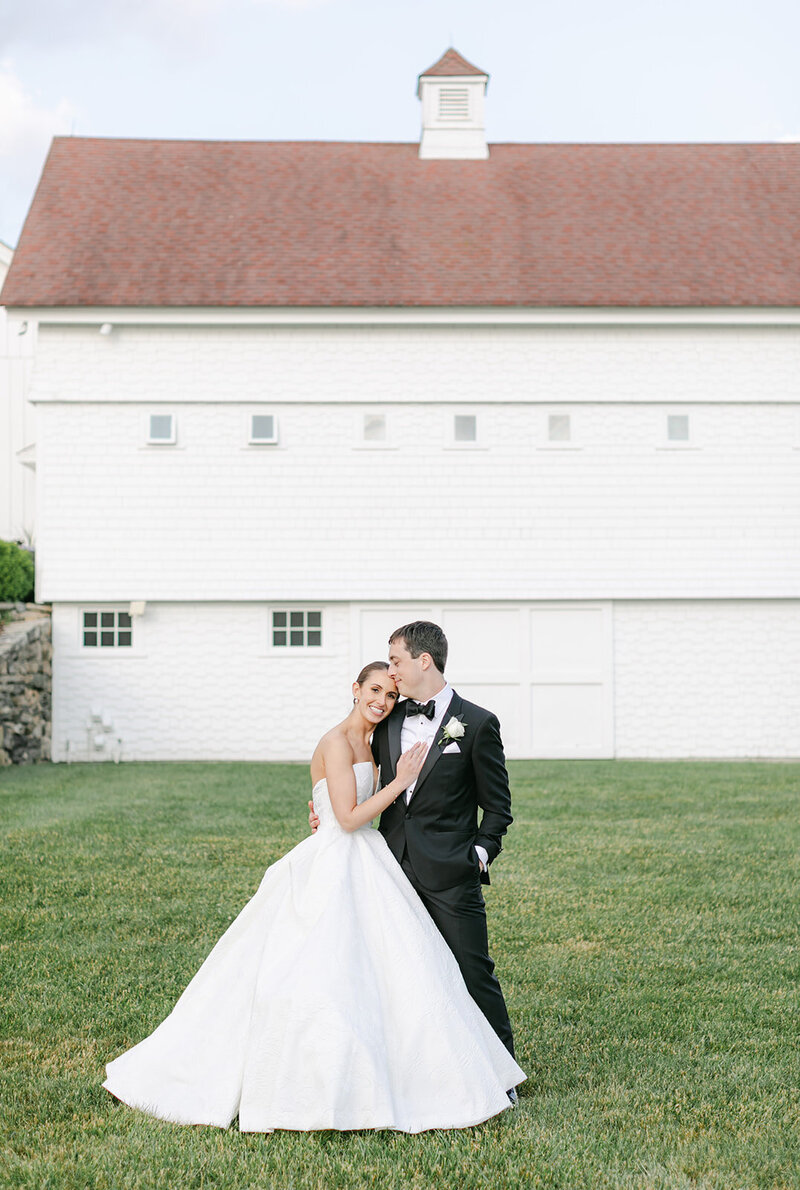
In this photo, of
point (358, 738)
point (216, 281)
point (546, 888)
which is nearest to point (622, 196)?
point (216, 281)

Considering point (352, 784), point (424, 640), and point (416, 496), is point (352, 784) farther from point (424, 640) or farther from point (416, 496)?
point (416, 496)

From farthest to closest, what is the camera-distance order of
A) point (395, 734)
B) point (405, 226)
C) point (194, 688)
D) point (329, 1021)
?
point (405, 226), point (194, 688), point (395, 734), point (329, 1021)

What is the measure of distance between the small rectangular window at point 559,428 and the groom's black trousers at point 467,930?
1441 centimetres

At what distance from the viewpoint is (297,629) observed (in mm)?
18688

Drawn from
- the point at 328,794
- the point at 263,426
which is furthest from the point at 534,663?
the point at 328,794

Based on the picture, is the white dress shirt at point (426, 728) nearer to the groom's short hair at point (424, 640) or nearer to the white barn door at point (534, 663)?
the groom's short hair at point (424, 640)

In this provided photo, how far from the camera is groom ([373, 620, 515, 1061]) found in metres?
4.72

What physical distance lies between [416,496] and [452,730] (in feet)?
46.0

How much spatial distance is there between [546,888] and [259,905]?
4520 millimetres

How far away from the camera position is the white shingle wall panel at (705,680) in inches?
734

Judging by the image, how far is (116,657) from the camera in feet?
60.5

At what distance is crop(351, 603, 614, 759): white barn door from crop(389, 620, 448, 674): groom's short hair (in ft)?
45.3

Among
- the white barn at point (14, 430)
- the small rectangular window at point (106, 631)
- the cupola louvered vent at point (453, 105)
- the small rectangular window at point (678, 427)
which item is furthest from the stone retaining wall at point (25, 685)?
the cupola louvered vent at point (453, 105)

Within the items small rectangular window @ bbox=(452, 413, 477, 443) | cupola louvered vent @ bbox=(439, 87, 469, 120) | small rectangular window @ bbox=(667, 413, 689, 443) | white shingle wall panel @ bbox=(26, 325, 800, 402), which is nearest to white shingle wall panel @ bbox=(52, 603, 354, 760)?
white shingle wall panel @ bbox=(26, 325, 800, 402)
